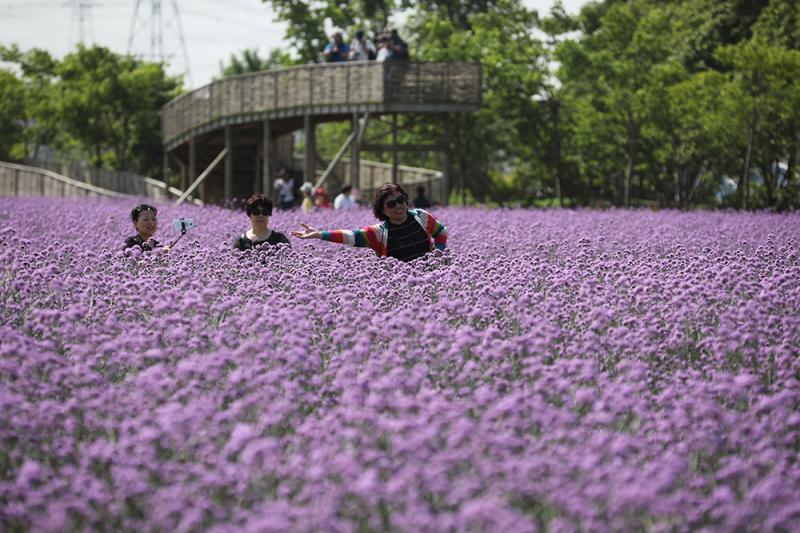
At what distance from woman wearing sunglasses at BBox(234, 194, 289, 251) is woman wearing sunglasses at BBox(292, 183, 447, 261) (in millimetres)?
354

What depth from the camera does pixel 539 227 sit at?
11891mm

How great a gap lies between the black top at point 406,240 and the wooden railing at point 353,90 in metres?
16.7

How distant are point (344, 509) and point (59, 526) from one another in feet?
2.49

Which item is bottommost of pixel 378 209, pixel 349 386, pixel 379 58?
pixel 349 386

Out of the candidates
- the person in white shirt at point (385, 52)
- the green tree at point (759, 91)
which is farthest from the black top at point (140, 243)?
the green tree at point (759, 91)

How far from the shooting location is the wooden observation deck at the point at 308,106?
24516mm

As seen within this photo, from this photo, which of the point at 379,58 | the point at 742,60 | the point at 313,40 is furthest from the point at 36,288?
the point at 313,40

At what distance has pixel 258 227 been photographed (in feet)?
26.5

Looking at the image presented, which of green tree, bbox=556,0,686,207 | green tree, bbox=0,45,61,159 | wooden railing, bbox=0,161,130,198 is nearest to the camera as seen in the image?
green tree, bbox=556,0,686,207

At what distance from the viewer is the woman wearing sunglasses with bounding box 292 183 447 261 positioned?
7.79 m

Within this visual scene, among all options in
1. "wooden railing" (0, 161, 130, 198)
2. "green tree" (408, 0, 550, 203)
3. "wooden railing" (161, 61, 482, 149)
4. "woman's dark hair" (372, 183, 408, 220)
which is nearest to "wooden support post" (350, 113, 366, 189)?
"wooden railing" (161, 61, 482, 149)

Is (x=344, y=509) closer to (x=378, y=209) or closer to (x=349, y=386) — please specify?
(x=349, y=386)

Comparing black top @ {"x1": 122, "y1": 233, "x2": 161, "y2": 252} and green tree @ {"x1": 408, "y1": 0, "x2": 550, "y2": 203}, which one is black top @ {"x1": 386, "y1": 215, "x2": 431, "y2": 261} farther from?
green tree @ {"x1": 408, "y1": 0, "x2": 550, "y2": 203}

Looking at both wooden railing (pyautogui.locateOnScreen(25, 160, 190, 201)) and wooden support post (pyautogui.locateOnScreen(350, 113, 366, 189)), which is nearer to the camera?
wooden support post (pyautogui.locateOnScreen(350, 113, 366, 189))
